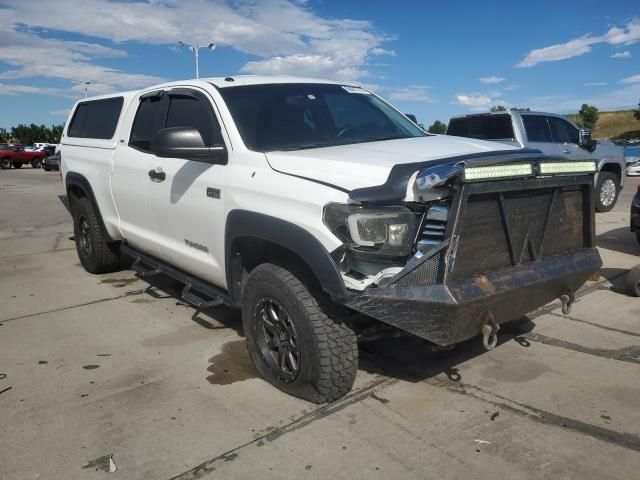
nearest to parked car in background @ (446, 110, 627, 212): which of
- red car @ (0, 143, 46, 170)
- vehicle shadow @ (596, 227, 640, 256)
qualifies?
vehicle shadow @ (596, 227, 640, 256)

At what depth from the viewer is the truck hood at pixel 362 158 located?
120 inches

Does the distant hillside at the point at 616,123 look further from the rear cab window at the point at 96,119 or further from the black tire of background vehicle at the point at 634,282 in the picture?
the rear cab window at the point at 96,119

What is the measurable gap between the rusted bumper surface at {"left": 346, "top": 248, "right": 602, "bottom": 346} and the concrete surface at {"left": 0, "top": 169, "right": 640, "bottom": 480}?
0.59 meters

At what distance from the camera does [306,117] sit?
13.8 feet

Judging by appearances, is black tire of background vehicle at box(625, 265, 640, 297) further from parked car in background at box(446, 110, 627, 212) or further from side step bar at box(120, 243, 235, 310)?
parked car in background at box(446, 110, 627, 212)

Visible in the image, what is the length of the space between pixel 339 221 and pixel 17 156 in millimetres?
42723

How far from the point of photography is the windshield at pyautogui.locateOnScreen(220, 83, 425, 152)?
154 inches

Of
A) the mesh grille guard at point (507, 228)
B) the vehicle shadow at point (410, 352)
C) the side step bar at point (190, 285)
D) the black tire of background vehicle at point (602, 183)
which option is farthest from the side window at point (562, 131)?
the side step bar at point (190, 285)

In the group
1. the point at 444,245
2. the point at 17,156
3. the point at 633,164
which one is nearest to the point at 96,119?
the point at 444,245

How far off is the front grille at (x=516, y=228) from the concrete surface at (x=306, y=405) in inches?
35.4

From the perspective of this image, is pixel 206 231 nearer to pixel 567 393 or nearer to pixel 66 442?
pixel 66 442

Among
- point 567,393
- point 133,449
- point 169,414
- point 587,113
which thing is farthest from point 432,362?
point 587,113

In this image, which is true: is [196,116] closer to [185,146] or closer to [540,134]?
[185,146]

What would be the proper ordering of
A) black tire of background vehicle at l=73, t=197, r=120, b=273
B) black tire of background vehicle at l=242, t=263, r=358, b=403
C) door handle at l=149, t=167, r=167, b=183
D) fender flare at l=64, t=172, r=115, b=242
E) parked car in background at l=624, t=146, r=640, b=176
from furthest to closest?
Result: parked car in background at l=624, t=146, r=640, b=176, black tire of background vehicle at l=73, t=197, r=120, b=273, fender flare at l=64, t=172, r=115, b=242, door handle at l=149, t=167, r=167, b=183, black tire of background vehicle at l=242, t=263, r=358, b=403
